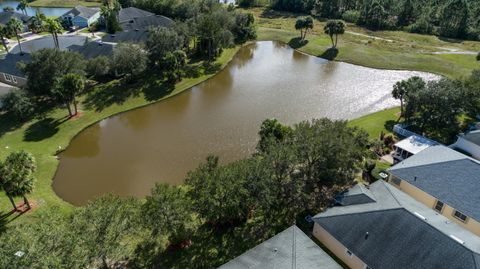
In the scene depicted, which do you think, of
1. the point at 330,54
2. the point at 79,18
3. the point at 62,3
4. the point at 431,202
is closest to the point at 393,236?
the point at 431,202

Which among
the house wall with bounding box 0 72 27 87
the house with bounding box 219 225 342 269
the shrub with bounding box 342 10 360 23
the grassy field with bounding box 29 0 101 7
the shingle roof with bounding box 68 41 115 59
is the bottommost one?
the house with bounding box 219 225 342 269

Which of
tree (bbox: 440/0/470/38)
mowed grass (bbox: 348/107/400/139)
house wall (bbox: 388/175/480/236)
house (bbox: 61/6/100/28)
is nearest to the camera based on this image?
house wall (bbox: 388/175/480/236)

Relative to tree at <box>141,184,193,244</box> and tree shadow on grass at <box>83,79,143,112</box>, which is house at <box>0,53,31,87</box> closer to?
tree shadow on grass at <box>83,79,143,112</box>

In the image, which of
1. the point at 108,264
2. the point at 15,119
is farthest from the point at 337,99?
the point at 15,119

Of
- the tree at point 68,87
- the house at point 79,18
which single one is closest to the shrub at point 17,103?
the tree at point 68,87

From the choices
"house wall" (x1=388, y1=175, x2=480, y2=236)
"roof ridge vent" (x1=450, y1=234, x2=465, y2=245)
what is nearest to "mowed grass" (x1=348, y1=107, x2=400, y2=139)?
"house wall" (x1=388, y1=175, x2=480, y2=236)
